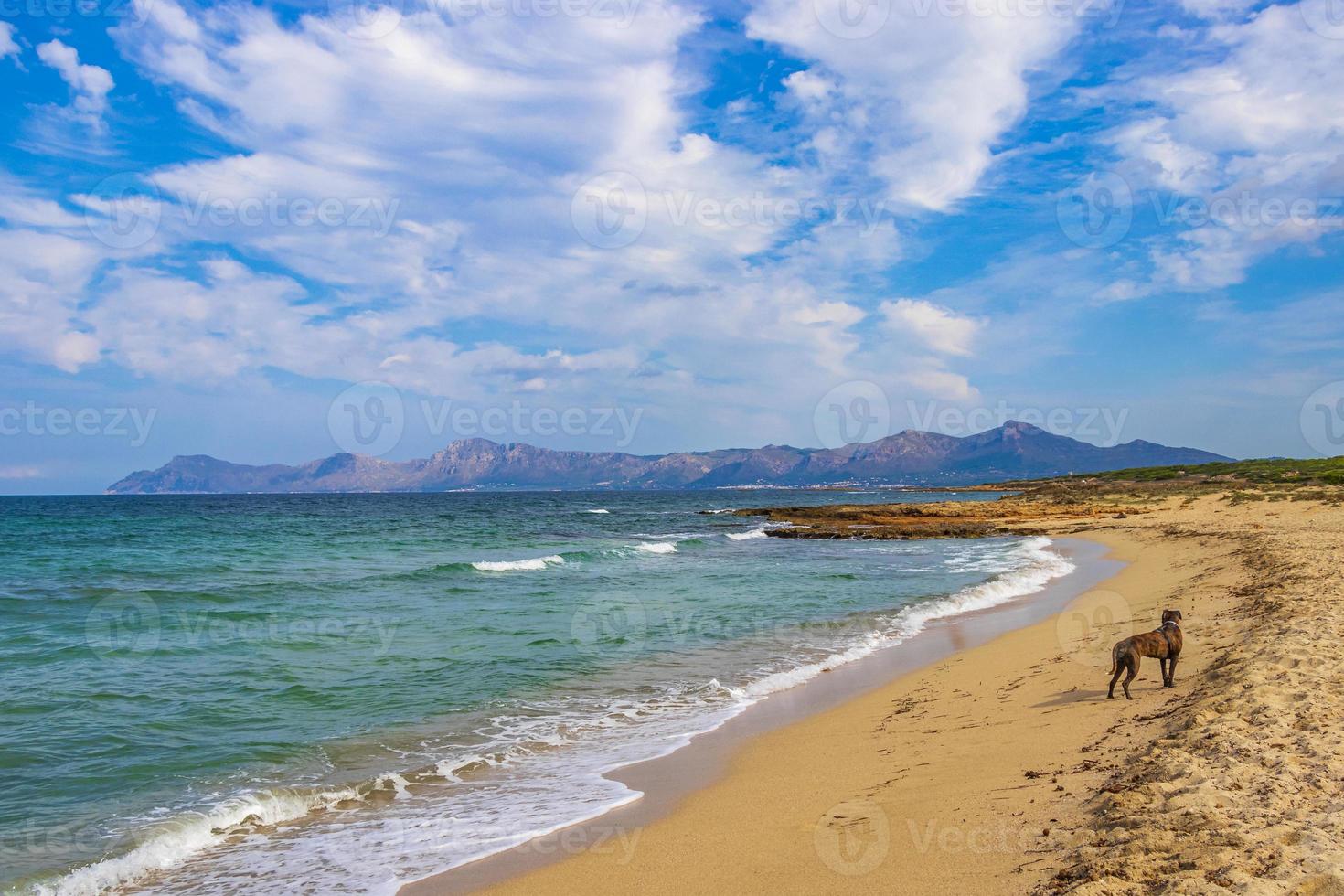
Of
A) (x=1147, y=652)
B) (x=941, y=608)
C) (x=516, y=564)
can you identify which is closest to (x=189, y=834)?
A: (x=1147, y=652)

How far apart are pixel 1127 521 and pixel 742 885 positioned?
43.7 meters

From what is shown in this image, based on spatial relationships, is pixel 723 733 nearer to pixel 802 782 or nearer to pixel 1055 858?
pixel 802 782

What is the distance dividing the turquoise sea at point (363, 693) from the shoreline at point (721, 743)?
9.8 inches

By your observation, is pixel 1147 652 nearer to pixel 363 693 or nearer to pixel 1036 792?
pixel 1036 792

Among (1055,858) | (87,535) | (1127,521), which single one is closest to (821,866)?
(1055,858)

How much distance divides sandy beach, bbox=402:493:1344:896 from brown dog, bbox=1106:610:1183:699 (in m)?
0.23

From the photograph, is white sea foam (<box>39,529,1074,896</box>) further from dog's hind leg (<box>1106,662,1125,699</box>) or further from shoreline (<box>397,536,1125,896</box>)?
→ dog's hind leg (<box>1106,662,1125,699</box>)

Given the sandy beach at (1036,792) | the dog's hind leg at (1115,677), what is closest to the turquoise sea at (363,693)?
the sandy beach at (1036,792)

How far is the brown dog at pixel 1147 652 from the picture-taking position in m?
8.25

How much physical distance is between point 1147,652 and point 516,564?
84.1ft

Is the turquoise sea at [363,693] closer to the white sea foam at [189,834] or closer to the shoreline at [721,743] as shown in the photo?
the white sea foam at [189,834]

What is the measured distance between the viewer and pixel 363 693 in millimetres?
11477

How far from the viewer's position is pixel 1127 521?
4119 cm

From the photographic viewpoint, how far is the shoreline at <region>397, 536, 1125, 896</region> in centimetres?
601
